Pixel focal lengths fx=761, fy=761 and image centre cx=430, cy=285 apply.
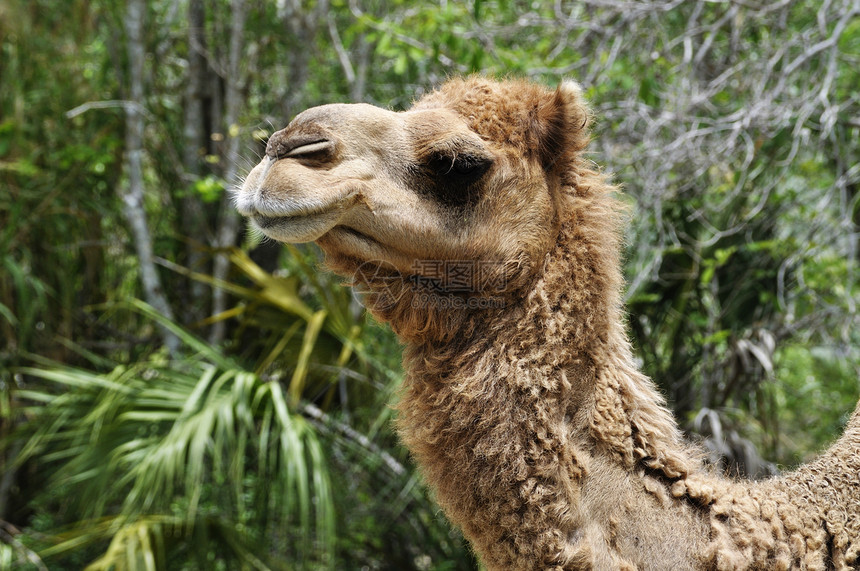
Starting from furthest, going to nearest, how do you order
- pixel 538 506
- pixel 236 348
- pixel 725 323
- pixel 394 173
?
pixel 236 348, pixel 725 323, pixel 394 173, pixel 538 506

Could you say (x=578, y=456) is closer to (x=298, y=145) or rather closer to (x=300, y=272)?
(x=298, y=145)

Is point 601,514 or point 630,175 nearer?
point 601,514

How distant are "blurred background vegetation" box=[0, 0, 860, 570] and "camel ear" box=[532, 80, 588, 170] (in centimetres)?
182

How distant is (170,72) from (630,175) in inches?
179

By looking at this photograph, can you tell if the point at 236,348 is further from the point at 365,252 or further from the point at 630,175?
the point at 365,252

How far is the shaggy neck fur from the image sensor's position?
1.63 metres

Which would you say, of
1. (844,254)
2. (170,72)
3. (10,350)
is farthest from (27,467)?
(844,254)

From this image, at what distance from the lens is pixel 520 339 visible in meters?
1.78

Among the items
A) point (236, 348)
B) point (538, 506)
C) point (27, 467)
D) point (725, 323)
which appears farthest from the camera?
point (27, 467)

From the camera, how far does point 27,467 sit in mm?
5848

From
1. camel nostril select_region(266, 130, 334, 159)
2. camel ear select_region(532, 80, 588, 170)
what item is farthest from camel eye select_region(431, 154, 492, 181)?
camel nostril select_region(266, 130, 334, 159)

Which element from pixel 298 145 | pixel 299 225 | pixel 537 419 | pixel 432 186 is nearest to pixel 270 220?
pixel 299 225

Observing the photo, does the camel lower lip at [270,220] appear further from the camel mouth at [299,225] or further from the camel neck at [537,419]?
the camel neck at [537,419]

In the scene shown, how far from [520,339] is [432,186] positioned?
1.48ft
